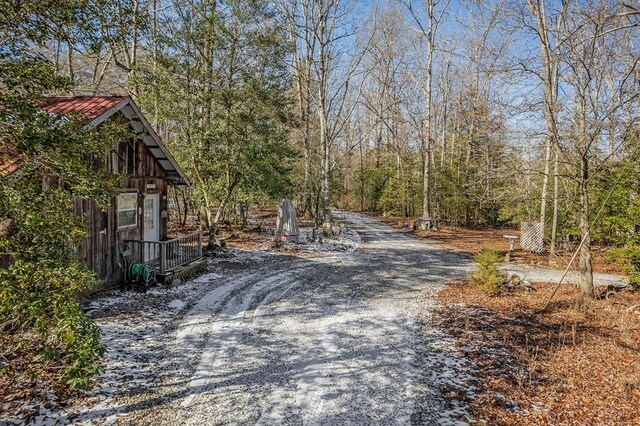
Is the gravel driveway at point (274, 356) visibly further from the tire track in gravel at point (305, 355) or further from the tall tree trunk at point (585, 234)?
the tall tree trunk at point (585, 234)

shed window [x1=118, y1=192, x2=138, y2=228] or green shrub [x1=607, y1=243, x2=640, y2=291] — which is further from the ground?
shed window [x1=118, y1=192, x2=138, y2=228]

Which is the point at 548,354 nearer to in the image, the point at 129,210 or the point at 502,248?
the point at 129,210

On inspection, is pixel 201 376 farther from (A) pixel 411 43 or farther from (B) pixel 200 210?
(A) pixel 411 43

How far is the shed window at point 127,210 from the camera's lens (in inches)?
375

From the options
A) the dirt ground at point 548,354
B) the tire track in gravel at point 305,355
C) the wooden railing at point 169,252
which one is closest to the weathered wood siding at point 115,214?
the wooden railing at point 169,252

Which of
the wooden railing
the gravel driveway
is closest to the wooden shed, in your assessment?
the wooden railing

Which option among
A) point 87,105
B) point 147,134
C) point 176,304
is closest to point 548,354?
point 176,304

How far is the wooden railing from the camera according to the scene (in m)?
9.74

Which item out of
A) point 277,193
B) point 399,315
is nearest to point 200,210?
point 277,193

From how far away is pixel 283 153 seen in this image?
671 inches

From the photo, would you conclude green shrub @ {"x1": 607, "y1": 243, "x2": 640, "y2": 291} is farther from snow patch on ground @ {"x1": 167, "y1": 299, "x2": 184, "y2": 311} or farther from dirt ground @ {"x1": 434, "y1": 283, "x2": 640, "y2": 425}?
snow patch on ground @ {"x1": 167, "y1": 299, "x2": 184, "y2": 311}

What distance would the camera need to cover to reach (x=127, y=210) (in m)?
9.84

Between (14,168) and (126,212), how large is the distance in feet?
21.4

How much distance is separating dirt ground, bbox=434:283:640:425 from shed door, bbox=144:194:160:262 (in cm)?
834
